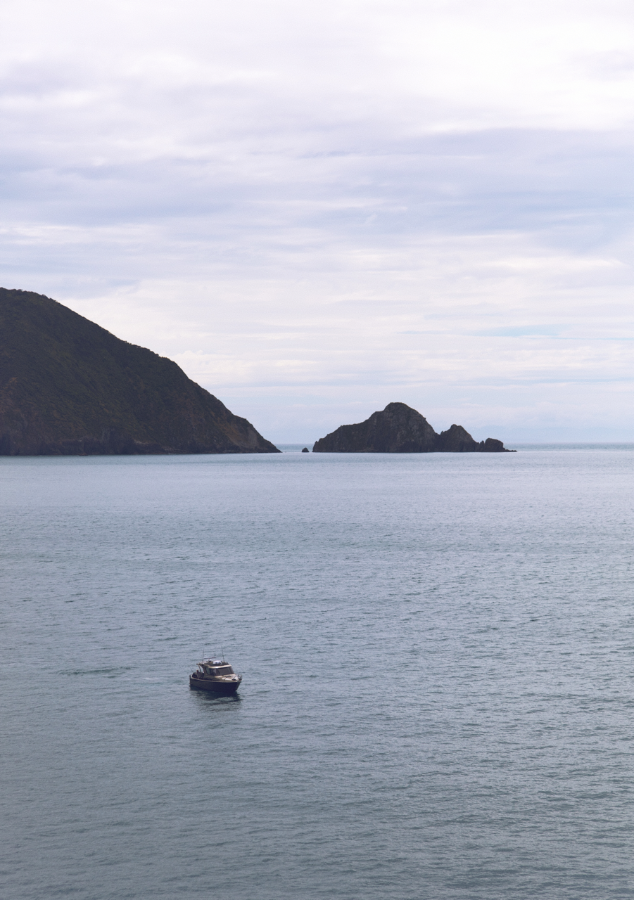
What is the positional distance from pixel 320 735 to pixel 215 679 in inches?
298

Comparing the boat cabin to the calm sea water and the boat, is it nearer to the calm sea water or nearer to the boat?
the boat

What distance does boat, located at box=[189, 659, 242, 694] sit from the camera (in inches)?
1633

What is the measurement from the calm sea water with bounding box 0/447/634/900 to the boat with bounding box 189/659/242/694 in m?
0.79

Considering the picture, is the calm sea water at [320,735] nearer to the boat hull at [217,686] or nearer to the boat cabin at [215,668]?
the boat hull at [217,686]

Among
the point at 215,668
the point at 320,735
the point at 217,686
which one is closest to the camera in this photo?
the point at 320,735

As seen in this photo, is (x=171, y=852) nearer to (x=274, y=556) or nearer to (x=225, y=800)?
(x=225, y=800)

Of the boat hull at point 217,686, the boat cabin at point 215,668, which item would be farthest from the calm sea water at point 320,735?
the boat cabin at point 215,668

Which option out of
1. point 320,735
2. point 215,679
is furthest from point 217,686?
point 320,735

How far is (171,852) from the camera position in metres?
26.9

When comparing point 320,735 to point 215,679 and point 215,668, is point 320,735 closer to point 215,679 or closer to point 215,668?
point 215,679

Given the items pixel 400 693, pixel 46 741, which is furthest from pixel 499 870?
pixel 46 741

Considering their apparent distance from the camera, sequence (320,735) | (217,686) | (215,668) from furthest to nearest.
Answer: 1. (215,668)
2. (217,686)
3. (320,735)

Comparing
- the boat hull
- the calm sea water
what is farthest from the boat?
the calm sea water

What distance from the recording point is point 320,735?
36.2m
